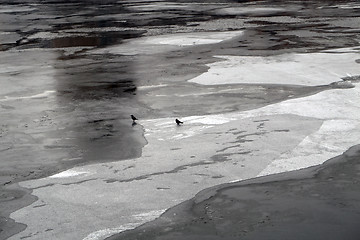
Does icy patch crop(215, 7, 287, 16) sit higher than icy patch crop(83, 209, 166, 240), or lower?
lower

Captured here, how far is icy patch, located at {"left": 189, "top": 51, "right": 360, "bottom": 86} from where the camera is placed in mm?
13693

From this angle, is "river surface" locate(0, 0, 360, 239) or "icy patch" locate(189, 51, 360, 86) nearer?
"river surface" locate(0, 0, 360, 239)

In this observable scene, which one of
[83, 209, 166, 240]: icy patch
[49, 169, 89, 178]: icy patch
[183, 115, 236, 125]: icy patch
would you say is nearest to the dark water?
[49, 169, 89, 178]: icy patch

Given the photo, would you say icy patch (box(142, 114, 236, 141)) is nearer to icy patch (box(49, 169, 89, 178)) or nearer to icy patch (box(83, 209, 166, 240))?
icy patch (box(49, 169, 89, 178))

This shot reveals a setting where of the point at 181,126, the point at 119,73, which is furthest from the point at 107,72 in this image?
the point at 181,126

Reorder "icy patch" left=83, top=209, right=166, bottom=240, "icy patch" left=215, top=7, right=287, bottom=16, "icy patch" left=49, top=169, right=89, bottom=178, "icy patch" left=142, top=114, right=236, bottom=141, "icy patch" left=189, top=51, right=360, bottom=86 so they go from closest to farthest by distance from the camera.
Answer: "icy patch" left=83, top=209, right=166, bottom=240 → "icy patch" left=49, top=169, right=89, bottom=178 → "icy patch" left=142, top=114, right=236, bottom=141 → "icy patch" left=189, top=51, right=360, bottom=86 → "icy patch" left=215, top=7, right=287, bottom=16

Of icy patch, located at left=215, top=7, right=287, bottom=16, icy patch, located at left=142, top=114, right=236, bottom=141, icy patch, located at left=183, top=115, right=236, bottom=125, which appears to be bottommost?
icy patch, located at left=215, top=7, right=287, bottom=16

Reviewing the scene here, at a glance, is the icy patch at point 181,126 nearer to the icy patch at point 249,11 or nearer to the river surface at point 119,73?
the river surface at point 119,73

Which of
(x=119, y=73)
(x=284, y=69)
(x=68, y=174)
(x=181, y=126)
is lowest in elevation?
(x=284, y=69)

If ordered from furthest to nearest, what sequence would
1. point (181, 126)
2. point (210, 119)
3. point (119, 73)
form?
1. point (119, 73)
2. point (210, 119)
3. point (181, 126)

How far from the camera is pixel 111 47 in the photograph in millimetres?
20453

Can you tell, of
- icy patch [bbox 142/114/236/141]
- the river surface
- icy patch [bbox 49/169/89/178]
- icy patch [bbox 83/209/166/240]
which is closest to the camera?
icy patch [bbox 83/209/166/240]

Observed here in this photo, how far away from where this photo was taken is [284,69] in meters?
14.9

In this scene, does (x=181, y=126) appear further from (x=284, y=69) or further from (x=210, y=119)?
(x=284, y=69)
